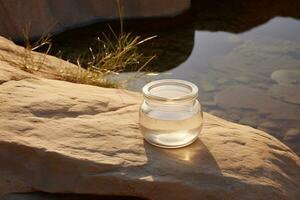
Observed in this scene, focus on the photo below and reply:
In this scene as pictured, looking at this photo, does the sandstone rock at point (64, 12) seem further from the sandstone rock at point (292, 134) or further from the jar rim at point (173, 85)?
the jar rim at point (173, 85)

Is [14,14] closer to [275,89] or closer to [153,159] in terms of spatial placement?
[275,89]

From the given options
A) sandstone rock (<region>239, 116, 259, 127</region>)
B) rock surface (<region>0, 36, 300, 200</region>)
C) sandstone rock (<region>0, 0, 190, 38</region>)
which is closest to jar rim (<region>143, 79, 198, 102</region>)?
rock surface (<region>0, 36, 300, 200</region>)

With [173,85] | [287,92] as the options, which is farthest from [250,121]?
[173,85]

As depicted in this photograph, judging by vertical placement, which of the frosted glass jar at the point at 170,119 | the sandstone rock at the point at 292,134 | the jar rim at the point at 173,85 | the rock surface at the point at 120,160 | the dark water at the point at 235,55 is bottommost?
the dark water at the point at 235,55

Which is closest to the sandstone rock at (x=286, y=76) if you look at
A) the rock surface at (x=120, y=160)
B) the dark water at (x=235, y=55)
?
the dark water at (x=235, y=55)

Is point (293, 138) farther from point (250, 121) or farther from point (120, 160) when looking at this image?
point (120, 160)

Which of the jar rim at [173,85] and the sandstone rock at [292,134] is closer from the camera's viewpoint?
the jar rim at [173,85]

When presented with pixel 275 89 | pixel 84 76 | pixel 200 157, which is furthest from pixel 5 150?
pixel 275 89

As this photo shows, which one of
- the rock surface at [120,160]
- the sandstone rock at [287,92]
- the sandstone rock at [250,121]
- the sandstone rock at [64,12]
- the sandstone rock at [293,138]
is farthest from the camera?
the sandstone rock at [64,12]

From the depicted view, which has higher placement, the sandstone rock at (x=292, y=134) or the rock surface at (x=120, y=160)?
the rock surface at (x=120, y=160)
